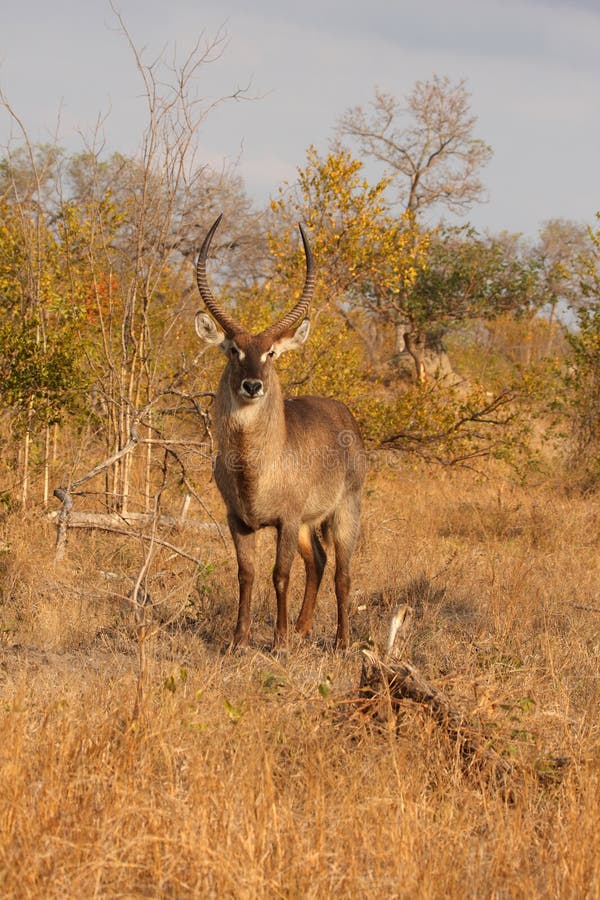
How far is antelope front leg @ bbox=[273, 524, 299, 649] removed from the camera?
19.3 ft

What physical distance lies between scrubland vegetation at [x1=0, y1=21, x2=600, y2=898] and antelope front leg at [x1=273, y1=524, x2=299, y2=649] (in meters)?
0.17

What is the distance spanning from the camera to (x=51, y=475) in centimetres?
898

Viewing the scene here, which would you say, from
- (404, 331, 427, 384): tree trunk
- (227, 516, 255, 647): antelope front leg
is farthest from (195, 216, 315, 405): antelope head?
(404, 331, 427, 384): tree trunk

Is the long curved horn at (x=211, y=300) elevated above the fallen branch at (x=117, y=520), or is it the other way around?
the long curved horn at (x=211, y=300)

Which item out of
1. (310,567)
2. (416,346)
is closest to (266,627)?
(310,567)

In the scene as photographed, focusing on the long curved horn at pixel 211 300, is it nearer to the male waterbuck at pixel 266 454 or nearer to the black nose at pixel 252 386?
the male waterbuck at pixel 266 454

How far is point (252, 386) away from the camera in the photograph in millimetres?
5379

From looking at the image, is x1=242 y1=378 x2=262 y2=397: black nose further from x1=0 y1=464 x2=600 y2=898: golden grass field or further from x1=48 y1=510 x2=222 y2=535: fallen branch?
x1=48 y1=510 x2=222 y2=535: fallen branch

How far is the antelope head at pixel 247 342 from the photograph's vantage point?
5504mm

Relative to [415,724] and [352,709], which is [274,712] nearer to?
[352,709]

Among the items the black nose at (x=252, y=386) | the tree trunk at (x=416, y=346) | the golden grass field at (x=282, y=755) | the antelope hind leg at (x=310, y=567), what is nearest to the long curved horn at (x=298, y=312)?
the black nose at (x=252, y=386)

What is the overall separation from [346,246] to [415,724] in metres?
6.42

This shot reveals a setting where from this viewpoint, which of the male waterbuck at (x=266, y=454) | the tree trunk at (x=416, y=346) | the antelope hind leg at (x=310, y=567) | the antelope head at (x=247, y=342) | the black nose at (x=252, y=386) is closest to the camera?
the black nose at (x=252, y=386)

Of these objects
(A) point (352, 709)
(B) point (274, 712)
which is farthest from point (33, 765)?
(A) point (352, 709)
